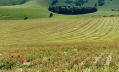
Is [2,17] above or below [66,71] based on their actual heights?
below

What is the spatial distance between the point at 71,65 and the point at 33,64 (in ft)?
12.0

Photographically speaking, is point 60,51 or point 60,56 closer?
point 60,56

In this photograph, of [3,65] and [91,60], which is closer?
[3,65]

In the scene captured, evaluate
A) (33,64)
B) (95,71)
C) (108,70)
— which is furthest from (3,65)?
(108,70)

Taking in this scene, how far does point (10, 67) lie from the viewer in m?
12.3

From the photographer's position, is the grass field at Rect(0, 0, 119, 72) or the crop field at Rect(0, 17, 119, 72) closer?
the crop field at Rect(0, 17, 119, 72)

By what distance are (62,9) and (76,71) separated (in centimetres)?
19380

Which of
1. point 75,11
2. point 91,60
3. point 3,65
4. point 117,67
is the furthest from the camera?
point 75,11

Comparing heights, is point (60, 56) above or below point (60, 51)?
above

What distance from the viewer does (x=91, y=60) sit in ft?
45.5

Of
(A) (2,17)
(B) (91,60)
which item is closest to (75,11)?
(A) (2,17)

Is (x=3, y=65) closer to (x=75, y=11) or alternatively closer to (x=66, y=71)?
(x=66, y=71)

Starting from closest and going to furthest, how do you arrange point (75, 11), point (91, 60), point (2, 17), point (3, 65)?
point (3, 65), point (91, 60), point (2, 17), point (75, 11)

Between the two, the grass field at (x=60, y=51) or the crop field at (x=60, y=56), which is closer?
the crop field at (x=60, y=56)
